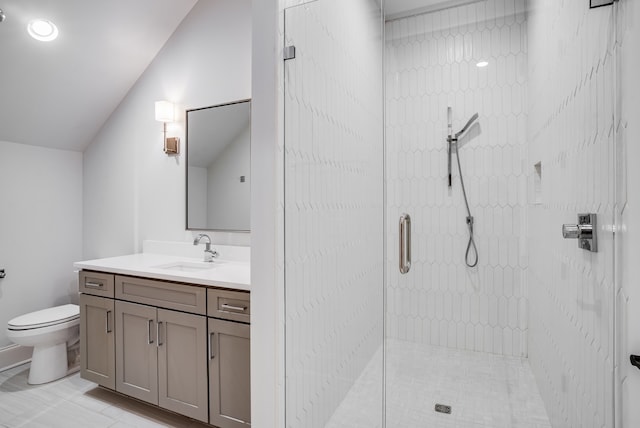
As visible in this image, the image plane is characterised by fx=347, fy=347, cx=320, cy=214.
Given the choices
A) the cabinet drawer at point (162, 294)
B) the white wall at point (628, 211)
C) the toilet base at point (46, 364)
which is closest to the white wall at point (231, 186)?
the cabinet drawer at point (162, 294)

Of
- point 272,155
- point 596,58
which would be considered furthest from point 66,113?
point 596,58

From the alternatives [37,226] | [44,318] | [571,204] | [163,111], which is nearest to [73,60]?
[163,111]

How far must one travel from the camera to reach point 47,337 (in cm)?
241

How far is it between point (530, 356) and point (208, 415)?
1.65 meters

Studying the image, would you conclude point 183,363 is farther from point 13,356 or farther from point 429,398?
point 13,356

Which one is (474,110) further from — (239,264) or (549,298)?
(239,264)

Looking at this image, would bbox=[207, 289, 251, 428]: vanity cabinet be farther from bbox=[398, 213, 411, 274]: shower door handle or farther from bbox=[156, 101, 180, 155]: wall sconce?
bbox=[156, 101, 180, 155]: wall sconce

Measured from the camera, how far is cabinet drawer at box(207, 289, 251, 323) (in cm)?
172

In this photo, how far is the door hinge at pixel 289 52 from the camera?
148 cm

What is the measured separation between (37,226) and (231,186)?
184cm

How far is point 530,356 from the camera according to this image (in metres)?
1.66

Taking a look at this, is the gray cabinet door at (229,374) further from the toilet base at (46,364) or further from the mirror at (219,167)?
the toilet base at (46,364)

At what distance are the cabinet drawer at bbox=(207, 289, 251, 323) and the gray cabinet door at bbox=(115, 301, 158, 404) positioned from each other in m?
0.46

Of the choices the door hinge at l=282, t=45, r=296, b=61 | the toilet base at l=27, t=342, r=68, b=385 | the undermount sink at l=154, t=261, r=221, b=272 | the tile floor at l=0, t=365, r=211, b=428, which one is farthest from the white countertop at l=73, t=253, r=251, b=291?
the door hinge at l=282, t=45, r=296, b=61
